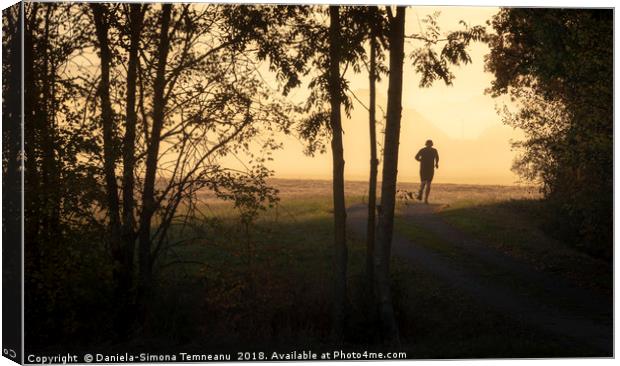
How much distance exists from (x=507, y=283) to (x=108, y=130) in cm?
770

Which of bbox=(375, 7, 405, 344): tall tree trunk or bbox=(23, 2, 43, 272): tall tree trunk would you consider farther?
bbox=(375, 7, 405, 344): tall tree trunk

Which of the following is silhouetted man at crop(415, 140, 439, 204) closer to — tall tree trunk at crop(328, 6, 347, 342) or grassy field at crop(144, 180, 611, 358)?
grassy field at crop(144, 180, 611, 358)

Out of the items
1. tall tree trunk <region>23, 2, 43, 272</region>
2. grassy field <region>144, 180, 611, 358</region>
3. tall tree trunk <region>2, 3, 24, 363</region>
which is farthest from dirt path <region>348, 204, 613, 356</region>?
tall tree trunk <region>2, 3, 24, 363</region>

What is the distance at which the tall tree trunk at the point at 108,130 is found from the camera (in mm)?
14641

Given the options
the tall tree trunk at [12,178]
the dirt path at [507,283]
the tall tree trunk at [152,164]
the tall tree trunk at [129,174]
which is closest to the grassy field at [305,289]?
the dirt path at [507,283]

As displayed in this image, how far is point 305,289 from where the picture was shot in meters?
16.4

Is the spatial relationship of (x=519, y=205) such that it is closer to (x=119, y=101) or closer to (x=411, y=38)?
(x=411, y=38)

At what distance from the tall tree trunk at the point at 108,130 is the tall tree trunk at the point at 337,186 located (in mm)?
3525

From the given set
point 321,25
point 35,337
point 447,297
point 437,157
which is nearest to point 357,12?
point 321,25

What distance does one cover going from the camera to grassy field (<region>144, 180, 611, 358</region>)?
1509 cm

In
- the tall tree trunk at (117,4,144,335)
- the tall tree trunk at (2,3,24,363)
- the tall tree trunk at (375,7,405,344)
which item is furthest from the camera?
the tall tree trunk at (375,7,405,344)

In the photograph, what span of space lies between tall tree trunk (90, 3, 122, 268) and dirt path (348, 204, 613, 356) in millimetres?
4373

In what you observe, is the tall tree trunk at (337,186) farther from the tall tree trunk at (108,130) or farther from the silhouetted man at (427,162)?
the tall tree trunk at (108,130)

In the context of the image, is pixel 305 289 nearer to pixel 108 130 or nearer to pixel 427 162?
pixel 427 162
